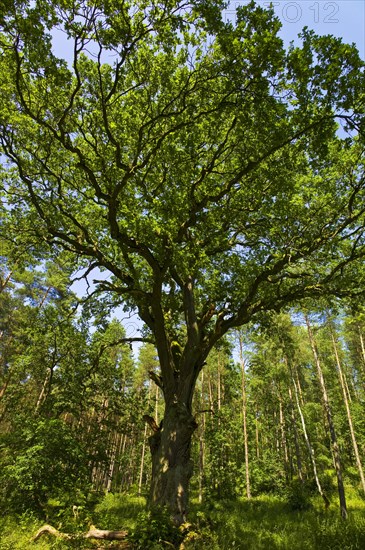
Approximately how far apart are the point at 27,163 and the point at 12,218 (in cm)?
208

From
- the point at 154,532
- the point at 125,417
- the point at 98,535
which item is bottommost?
the point at 98,535

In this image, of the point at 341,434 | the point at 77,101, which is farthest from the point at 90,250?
the point at 341,434

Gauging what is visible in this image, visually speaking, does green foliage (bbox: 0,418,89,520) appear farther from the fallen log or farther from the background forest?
the fallen log

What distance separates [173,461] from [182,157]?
8.26 metres

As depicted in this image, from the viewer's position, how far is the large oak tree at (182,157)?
6.23 m

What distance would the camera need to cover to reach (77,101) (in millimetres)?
8008

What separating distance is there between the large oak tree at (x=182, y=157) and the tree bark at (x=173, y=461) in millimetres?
44

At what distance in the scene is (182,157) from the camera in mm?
9156

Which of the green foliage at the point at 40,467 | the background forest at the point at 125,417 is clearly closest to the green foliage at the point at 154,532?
the background forest at the point at 125,417

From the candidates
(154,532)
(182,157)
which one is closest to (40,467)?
(154,532)

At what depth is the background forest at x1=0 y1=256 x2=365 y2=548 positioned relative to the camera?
10438 mm

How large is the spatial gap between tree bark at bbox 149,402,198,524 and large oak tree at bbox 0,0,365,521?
0.04 m

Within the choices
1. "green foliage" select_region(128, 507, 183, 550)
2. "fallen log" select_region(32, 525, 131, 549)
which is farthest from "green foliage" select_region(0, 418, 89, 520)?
"green foliage" select_region(128, 507, 183, 550)

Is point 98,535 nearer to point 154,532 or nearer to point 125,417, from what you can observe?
point 154,532
